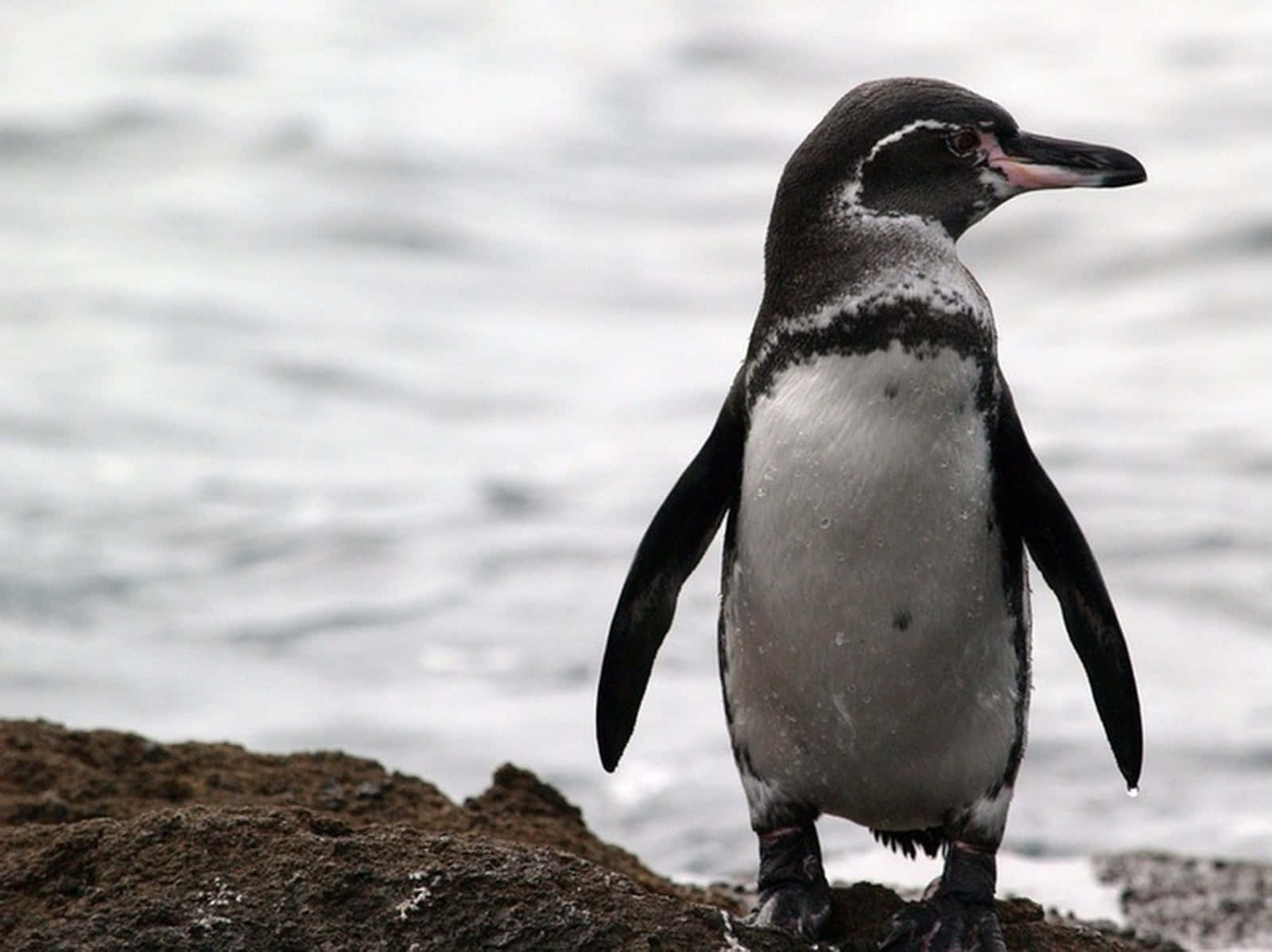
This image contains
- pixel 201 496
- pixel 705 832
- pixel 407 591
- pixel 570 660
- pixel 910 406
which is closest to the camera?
pixel 910 406

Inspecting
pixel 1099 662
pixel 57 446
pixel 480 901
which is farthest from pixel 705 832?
pixel 57 446

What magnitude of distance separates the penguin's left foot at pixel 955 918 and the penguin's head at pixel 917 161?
4.14 feet

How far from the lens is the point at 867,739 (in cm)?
475

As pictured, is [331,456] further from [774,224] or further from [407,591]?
[774,224]

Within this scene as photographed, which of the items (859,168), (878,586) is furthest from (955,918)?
(859,168)

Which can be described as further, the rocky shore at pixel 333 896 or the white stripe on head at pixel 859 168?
the white stripe on head at pixel 859 168

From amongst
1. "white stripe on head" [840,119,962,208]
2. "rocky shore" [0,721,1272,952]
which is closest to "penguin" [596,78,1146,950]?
"white stripe on head" [840,119,962,208]

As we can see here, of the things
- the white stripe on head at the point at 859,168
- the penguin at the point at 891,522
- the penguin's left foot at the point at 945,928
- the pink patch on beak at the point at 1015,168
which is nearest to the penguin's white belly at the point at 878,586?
the penguin at the point at 891,522

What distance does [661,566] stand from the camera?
16.8ft

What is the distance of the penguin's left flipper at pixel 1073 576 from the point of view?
4.81 m

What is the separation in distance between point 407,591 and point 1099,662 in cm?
735

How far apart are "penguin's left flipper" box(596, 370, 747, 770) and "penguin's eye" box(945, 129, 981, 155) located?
622 mm

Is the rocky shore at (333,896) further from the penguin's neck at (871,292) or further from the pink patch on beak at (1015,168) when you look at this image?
the pink patch on beak at (1015,168)

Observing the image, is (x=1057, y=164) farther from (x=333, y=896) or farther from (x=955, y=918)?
(x=333, y=896)
